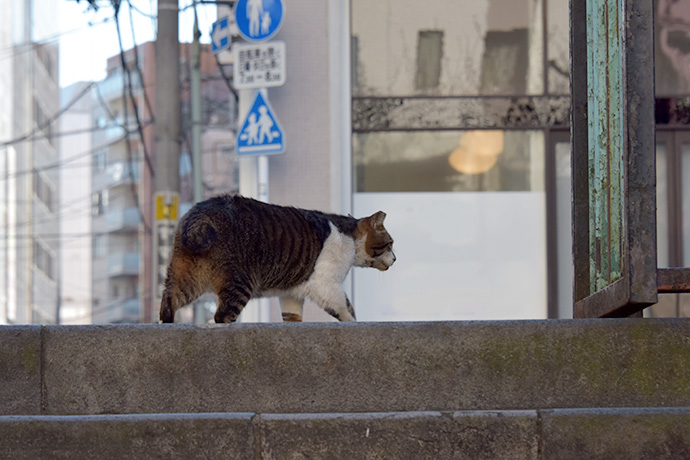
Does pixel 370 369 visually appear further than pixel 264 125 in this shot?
No

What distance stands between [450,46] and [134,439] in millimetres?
7491

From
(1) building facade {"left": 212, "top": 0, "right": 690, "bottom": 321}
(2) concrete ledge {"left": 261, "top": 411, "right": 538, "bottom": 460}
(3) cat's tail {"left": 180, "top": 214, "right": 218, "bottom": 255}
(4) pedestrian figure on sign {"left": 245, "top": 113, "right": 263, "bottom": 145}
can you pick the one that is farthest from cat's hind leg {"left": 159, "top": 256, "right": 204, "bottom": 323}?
(1) building facade {"left": 212, "top": 0, "right": 690, "bottom": 321}

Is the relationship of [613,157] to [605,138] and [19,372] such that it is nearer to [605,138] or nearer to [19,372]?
[605,138]

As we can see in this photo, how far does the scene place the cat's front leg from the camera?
5.91 metres

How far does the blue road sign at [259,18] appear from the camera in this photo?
419 inches

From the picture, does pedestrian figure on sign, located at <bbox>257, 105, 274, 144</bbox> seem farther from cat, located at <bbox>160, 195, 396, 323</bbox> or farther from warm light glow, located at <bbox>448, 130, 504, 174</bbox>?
cat, located at <bbox>160, 195, 396, 323</bbox>

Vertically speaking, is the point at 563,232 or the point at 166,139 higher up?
the point at 166,139

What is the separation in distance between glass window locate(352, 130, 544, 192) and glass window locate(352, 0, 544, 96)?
49 centimetres

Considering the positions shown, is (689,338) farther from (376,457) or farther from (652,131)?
(376,457)

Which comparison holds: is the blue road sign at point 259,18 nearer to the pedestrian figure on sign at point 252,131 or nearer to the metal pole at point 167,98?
the pedestrian figure on sign at point 252,131

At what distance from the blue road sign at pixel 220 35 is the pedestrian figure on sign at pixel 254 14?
96cm

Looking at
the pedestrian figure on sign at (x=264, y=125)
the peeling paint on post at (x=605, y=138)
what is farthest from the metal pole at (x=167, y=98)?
the peeling paint on post at (x=605, y=138)

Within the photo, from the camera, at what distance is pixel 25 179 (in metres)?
39.4

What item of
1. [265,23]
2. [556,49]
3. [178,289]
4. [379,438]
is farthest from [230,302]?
[556,49]
